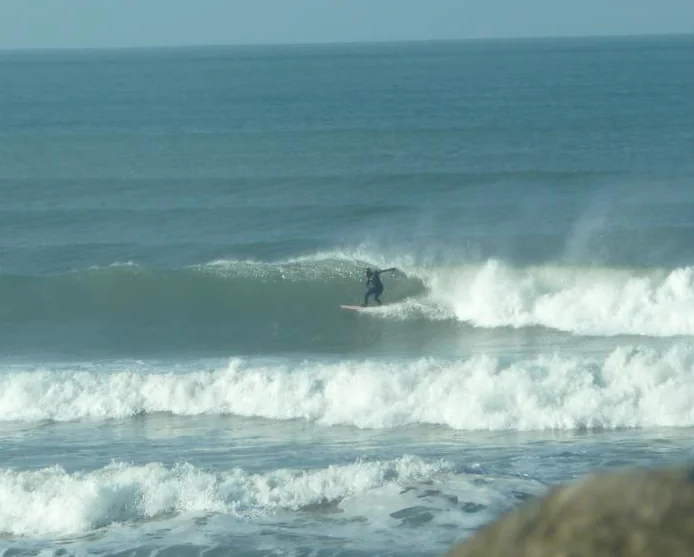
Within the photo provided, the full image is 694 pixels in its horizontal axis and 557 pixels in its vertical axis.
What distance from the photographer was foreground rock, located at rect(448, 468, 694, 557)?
1.51 m

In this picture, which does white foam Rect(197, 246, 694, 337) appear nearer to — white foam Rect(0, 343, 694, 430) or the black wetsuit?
the black wetsuit

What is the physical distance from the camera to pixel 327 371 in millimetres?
16062

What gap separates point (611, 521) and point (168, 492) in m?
10.1

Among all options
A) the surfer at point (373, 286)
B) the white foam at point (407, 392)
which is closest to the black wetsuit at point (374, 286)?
the surfer at point (373, 286)

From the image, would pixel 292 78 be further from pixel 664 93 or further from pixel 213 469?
pixel 213 469

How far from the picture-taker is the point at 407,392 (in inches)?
592

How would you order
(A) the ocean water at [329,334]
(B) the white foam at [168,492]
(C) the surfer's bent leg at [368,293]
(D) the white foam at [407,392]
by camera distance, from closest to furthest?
1. (B) the white foam at [168,492]
2. (A) the ocean water at [329,334]
3. (D) the white foam at [407,392]
4. (C) the surfer's bent leg at [368,293]

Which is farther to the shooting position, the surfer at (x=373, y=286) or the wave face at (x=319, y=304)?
the surfer at (x=373, y=286)

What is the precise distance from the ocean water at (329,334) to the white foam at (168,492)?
0.03 meters

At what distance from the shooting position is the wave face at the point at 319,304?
2023 centimetres

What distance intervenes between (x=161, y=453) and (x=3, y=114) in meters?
56.2

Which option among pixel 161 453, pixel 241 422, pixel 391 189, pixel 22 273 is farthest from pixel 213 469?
pixel 391 189

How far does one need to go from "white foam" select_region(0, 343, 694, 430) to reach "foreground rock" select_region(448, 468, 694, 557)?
12481mm

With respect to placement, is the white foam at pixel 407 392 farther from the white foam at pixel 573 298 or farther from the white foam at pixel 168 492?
the white foam at pixel 573 298
